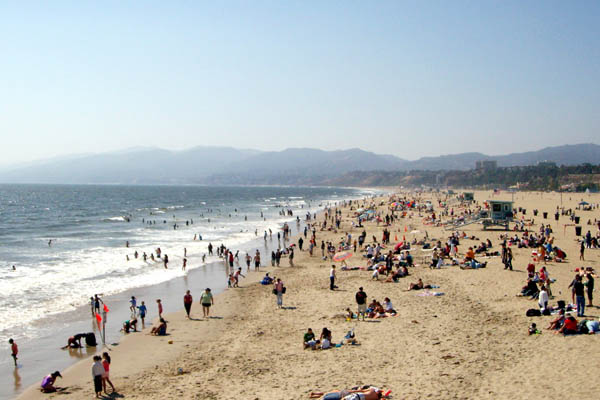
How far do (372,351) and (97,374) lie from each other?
653 cm

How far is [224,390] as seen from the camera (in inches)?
375

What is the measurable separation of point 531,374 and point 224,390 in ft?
20.9

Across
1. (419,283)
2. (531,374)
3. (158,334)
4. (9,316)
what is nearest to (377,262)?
(419,283)

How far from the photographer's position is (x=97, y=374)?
9734 millimetres

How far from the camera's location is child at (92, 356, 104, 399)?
31.8ft

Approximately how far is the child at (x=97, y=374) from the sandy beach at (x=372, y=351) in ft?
1.33

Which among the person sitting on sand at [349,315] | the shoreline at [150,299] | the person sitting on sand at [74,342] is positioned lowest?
the shoreline at [150,299]

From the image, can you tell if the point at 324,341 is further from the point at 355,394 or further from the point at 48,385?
the point at 48,385

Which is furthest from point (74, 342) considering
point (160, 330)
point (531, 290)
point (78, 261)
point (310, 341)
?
point (78, 261)

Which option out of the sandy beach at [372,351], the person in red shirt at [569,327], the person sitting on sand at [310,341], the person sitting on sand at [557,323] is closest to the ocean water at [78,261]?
the sandy beach at [372,351]

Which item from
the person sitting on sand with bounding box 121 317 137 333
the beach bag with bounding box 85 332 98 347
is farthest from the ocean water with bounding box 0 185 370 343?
the person sitting on sand with bounding box 121 317 137 333

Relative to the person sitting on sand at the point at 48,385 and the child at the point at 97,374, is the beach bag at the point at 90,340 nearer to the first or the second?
the person sitting on sand at the point at 48,385

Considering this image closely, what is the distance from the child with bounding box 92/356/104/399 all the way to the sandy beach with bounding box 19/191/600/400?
405 mm

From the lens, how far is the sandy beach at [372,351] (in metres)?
8.91
